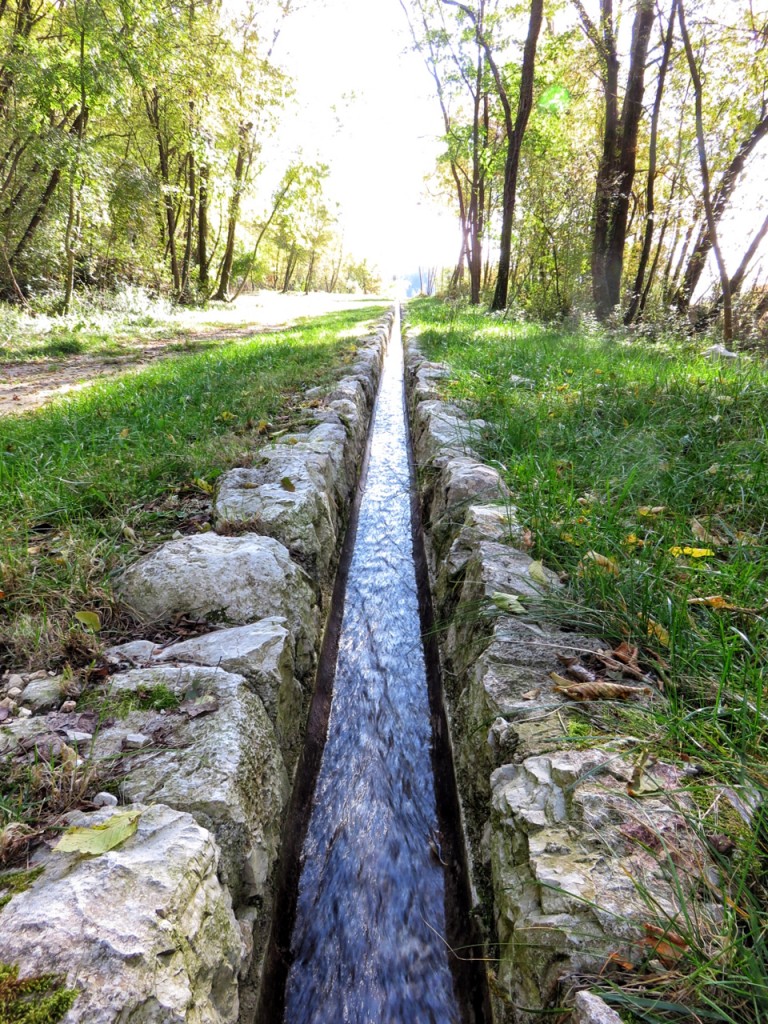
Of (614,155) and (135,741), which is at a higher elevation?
(614,155)

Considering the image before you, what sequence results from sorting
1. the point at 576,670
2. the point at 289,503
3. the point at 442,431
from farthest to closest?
the point at 442,431
the point at 289,503
the point at 576,670

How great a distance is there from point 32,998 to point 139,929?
0.47 feet

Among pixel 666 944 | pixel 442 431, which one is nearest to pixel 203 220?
pixel 442 431

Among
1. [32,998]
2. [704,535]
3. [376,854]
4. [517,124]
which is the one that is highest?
[517,124]

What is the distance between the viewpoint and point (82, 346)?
25.8ft

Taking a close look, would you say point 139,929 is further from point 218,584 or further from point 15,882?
point 218,584

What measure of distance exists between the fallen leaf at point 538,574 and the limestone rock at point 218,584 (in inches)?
37.2

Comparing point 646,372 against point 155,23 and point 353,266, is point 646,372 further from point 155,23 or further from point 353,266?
point 353,266

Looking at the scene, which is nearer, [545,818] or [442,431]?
[545,818]

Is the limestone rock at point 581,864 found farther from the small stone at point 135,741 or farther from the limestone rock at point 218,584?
the limestone rock at point 218,584

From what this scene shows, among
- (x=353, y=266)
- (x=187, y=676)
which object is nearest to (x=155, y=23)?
(x=187, y=676)

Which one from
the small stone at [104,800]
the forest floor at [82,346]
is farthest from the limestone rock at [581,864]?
the forest floor at [82,346]

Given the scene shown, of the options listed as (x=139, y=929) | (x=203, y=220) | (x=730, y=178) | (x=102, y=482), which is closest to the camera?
(x=139, y=929)

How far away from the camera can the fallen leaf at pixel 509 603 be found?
5.58 feet
